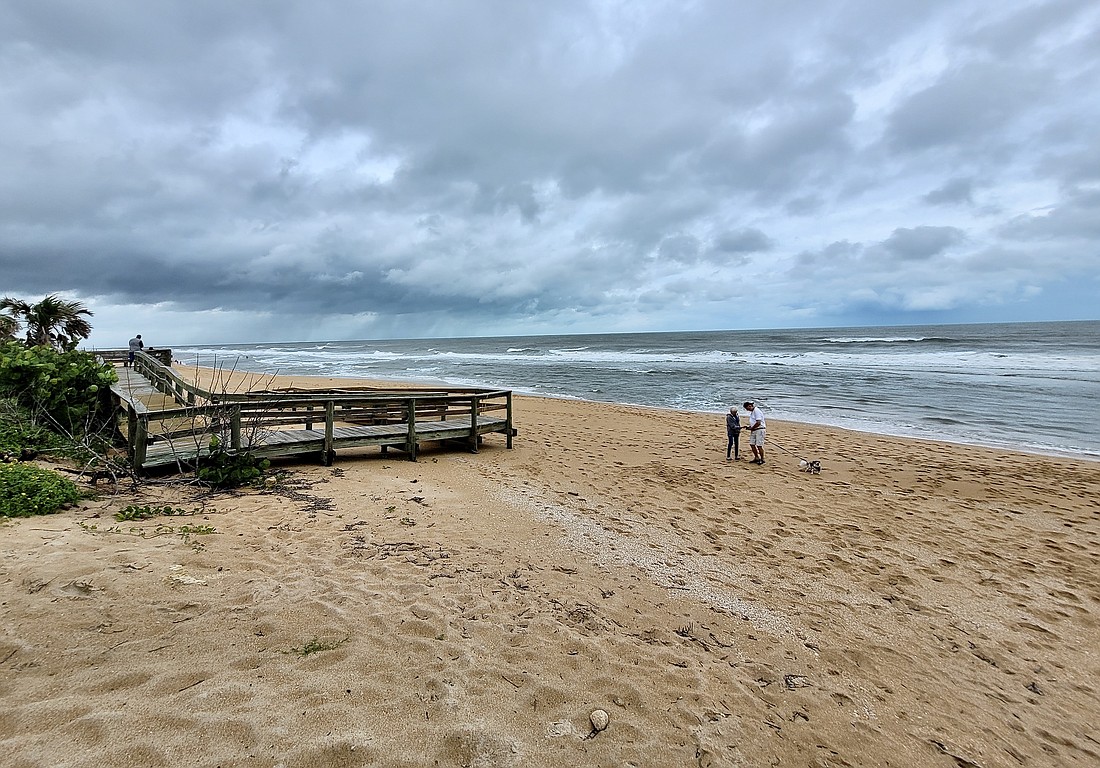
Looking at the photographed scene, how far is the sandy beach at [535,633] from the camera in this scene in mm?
2672

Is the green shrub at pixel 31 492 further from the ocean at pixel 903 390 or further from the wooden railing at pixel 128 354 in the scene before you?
the wooden railing at pixel 128 354

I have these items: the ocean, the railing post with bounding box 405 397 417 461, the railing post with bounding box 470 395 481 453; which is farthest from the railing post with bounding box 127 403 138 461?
the railing post with bounding box 470 395 481 453

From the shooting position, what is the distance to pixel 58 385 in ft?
27.9

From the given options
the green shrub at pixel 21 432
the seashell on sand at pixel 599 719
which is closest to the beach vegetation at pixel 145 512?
the green shrub at pixel 21 432

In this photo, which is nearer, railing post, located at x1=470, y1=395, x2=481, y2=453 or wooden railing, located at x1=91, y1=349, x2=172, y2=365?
railing post, located at x1=470, y1=395, x2=481, y2=453

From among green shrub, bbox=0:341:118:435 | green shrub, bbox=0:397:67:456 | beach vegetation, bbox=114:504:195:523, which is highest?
green shrub, bbox=0:341:118:435

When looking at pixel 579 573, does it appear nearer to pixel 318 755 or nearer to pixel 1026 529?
pixel 318 755

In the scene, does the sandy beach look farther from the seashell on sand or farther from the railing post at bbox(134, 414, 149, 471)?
the railing post at bbox(134, 414, 149, 471)

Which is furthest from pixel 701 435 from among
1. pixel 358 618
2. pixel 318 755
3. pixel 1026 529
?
pixel 318 755

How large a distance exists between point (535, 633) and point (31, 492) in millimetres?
5332

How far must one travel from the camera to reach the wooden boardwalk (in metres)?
7.17

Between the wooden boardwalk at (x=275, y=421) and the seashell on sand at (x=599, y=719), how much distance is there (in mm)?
6039

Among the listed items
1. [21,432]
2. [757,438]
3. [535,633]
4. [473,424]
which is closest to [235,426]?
[21,432]

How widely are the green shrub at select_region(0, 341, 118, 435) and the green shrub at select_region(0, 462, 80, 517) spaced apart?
2.90m
